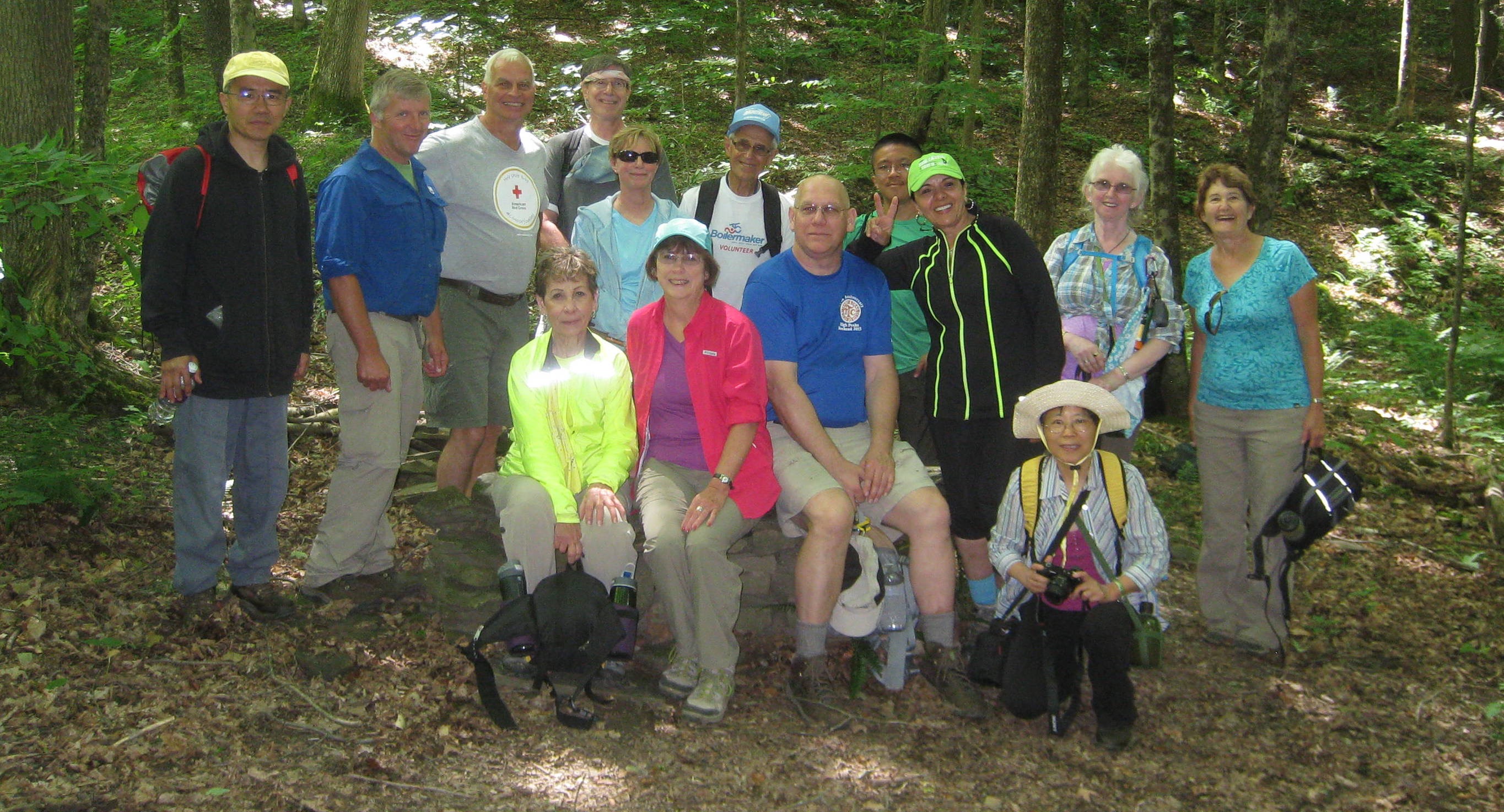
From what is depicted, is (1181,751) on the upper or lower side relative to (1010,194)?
lower

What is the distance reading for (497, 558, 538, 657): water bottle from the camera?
3924mm

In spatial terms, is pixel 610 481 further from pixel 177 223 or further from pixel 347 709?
pixel 177 223

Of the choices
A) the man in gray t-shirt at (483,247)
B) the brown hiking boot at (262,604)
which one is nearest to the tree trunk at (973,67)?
the man in gray t-shirt at (483,247)

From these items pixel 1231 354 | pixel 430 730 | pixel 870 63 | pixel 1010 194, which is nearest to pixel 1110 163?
pixel 1231 354

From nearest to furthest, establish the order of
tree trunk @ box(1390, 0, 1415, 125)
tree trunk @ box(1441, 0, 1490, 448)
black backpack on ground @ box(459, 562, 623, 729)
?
black backpack on ground @ box(459, 562, 623, 729)
tree trunk @ box(1441, 0, 1490, 448)
tree trunk @ box(1390, 0, 1415, 125)

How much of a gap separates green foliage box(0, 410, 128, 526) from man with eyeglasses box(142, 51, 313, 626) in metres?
0.92

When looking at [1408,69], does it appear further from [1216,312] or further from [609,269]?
[609,269]

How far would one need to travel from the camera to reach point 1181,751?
399 cm

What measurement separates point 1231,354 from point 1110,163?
108 cm

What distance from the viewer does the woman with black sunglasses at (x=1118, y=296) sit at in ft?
15.0

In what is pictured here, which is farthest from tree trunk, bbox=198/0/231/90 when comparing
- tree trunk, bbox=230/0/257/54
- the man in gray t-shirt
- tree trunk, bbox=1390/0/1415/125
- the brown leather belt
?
tree trunk, bbox=1390/0/1415/125

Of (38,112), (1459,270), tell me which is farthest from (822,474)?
(1459,270)

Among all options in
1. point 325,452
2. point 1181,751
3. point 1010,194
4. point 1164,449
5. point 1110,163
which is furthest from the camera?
point 1010,194

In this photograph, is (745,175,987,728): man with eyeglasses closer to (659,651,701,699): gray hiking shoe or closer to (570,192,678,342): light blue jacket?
(659,651,701,699): gray hiking shoe
